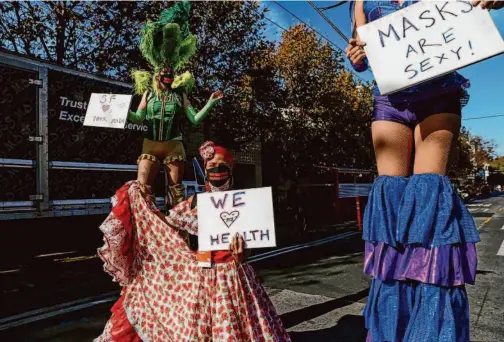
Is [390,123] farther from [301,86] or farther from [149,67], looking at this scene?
[301,86]

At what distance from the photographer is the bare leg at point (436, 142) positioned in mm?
1601

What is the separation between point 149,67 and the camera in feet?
34.8

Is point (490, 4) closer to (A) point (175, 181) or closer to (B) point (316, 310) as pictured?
(A) point (175, 181)

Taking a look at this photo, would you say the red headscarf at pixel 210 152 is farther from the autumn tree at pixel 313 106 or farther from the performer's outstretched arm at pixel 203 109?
the autumn tree at pixel 313 106

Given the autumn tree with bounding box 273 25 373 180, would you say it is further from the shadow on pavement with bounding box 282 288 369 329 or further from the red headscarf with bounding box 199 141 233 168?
the red headscarf with bounding box 199 141 233 168

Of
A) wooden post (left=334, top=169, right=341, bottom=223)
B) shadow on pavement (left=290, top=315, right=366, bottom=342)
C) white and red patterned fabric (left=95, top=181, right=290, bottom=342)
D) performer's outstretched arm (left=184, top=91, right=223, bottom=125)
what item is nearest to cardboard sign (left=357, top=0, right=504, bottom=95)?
white and red patterned fabric (left=95, top=181, right=290, bottom=342)

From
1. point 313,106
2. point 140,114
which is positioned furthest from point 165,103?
point 313,106

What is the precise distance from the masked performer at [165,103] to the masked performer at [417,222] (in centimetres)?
160

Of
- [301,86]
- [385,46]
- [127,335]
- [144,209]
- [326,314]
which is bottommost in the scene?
[326,314]

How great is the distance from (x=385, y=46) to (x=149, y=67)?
32.4 feet

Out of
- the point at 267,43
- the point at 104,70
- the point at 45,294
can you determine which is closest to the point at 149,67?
the point at 104,70

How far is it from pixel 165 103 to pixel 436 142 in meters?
2.11

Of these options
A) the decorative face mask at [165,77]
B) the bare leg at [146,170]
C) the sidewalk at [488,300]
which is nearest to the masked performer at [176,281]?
the bare leg at [146,170]

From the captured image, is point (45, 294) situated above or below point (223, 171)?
below
